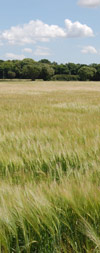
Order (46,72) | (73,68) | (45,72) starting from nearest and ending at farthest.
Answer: (45,72), (46,72), (73,68)

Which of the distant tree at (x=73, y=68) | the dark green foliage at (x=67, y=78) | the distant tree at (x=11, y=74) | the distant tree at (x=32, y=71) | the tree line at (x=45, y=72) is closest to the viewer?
the distant tree at (x=32, y=71)

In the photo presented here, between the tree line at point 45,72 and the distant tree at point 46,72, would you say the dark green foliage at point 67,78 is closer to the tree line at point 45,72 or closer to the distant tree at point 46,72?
the tree line at point 45,72

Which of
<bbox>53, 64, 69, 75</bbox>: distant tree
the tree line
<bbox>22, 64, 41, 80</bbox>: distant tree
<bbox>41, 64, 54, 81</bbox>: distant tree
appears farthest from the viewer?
<bbox>53, 64, 69, 75</bbox>: distant tree

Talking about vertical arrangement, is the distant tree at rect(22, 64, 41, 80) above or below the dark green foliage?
above

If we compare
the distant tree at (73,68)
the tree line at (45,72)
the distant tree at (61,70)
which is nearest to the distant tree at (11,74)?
the tree line at (45,72)

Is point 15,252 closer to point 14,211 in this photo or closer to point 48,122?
point 14,211

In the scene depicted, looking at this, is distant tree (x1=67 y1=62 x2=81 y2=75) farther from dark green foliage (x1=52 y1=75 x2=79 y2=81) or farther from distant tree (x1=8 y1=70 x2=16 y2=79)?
distant tree (x1=8 y1=70 x2=16 y2=79)


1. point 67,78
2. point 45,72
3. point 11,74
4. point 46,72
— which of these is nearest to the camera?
point 45,72

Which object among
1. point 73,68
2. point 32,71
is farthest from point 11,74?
point 73,68

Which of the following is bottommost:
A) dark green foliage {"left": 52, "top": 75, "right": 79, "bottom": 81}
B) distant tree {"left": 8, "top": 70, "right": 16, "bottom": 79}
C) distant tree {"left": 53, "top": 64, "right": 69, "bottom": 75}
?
dark green foliage {"left": 52, "top": 75, "right": 79, "bottom": 81}

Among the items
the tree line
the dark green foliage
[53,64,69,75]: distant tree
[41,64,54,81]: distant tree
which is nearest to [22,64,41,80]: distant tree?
the tree line

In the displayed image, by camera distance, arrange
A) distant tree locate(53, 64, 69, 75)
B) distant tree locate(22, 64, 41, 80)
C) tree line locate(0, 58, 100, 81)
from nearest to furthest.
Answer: distant tree locate(22, 64, 41, 80)
tree line locate(0, 58, 100, 81)
distant tree locate(53, 64, 69, 75)

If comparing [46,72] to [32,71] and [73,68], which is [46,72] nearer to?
[32,71]

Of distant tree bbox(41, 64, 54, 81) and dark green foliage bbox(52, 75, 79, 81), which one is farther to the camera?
dark green foliage bbox(52, 75, 79, 81)
